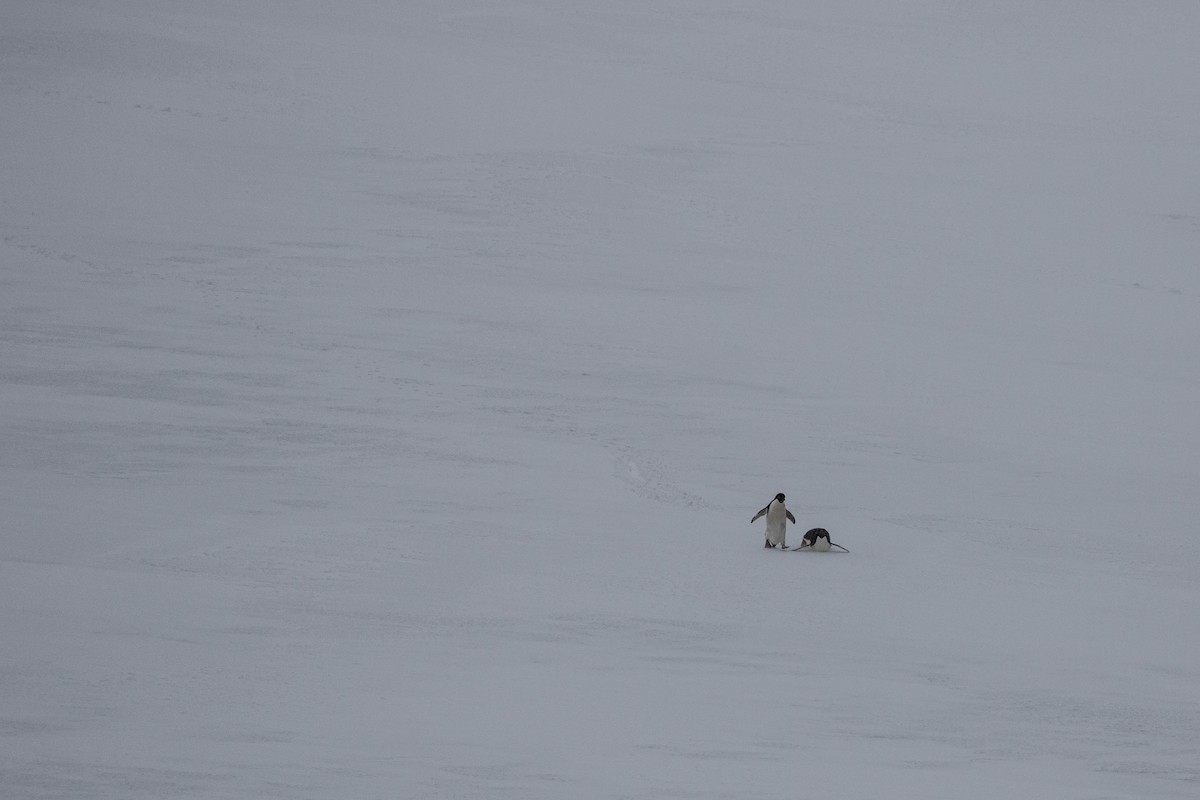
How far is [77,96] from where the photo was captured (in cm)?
2534

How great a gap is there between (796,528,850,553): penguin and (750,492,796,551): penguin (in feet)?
0.53

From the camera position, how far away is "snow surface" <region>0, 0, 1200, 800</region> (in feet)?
23.5

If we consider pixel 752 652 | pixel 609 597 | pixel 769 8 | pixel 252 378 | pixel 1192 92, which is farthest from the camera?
pixel 769 8

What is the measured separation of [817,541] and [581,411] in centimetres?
412

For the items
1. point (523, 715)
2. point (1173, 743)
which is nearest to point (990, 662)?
point (1173, 743)

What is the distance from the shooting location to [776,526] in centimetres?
1138

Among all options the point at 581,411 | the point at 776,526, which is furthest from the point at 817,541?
the point at 581,411

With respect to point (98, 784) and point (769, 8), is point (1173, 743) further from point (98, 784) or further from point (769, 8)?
point (769, 8)

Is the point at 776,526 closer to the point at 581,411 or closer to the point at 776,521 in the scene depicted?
the point at 776,521

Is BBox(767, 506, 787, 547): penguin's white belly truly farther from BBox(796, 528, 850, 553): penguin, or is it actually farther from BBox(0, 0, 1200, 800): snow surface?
BBox(0, 0, 1200, 800): snow surface

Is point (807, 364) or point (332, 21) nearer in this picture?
point (807, 364)

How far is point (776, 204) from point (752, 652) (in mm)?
15820

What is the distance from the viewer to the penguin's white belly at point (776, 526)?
1134 cm

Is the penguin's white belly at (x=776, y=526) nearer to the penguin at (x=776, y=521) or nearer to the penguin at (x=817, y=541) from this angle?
the penguin at (x=776, y=521)
